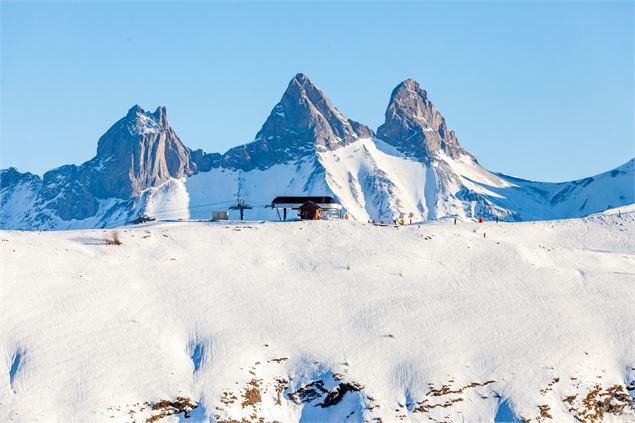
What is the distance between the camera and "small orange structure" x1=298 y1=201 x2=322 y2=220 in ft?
488

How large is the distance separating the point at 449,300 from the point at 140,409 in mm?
34422

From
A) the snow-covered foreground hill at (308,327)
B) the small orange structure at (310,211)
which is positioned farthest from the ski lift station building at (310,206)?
the snow-covered foreground hill at (308,327)

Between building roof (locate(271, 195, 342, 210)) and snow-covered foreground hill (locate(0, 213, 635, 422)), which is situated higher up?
building roof (locate(271, 195, 342, 210))

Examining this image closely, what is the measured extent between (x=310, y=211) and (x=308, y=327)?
46799 mm

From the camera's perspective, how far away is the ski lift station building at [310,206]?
5876 inches

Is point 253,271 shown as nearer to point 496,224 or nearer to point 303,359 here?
point 303,359

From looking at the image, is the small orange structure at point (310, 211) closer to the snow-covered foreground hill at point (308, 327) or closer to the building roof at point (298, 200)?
the building roof at point (298, 200)

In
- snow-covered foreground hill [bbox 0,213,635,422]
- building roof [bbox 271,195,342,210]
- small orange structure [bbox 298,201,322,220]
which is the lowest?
snow-covered foreground hill [bbox 0,213,635,422]

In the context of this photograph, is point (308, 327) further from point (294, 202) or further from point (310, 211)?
point (294, 202)

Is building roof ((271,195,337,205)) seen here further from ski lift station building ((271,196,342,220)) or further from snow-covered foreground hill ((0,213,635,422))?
snow-covered foreground hill ((0,213,635,422))

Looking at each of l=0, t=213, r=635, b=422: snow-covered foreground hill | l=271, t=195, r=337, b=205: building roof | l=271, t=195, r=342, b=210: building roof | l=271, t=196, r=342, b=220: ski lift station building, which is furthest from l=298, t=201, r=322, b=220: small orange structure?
l=0, t=213, r=635, b=422: snow-covered foreground hill

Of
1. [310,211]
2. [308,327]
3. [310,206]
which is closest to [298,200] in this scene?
[310,206]

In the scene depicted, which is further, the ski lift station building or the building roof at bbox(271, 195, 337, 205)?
the building roof at bbox(271, 195, 337, 205)

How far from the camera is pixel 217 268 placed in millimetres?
114500
